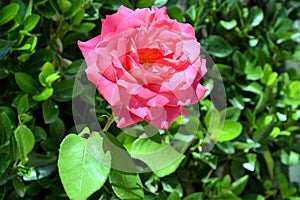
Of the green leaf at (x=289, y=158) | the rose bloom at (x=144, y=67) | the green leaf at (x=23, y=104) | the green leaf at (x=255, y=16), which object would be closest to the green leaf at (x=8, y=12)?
the green leaf at (x=23, y=104)

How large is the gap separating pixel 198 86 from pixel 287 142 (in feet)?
1.82

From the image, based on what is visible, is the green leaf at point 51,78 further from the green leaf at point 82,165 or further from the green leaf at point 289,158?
the green leaf at point 289,158

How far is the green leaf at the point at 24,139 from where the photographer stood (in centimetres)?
70

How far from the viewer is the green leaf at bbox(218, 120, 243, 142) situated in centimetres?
92

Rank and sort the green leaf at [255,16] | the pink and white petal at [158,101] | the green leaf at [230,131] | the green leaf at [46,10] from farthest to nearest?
the green leaf at [255,16] → the green leaf at [230,131] → the green leaf at [46,10] → the pink and white petal at [158,101]

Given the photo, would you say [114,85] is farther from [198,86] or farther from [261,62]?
[261,62]

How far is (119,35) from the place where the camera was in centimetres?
55

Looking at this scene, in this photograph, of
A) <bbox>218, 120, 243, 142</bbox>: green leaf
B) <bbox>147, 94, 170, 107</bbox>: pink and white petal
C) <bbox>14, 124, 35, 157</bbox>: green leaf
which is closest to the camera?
<bbox>147, 94, 170, 107</bbox>: pink and white petal

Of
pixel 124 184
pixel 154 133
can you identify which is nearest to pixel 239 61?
pixel 154 133

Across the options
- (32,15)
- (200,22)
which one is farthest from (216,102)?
(32,15)

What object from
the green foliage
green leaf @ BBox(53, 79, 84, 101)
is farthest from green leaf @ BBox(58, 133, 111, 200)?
green leaf @ BBox(53, 79, 84, 101)

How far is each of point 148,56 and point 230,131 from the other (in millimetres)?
404

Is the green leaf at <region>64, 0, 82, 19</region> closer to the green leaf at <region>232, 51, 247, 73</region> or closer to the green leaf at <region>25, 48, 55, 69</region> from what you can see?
the green leaf at <region>25, 48, 55, 69</region>

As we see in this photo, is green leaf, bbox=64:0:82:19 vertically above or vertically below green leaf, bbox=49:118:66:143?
above
